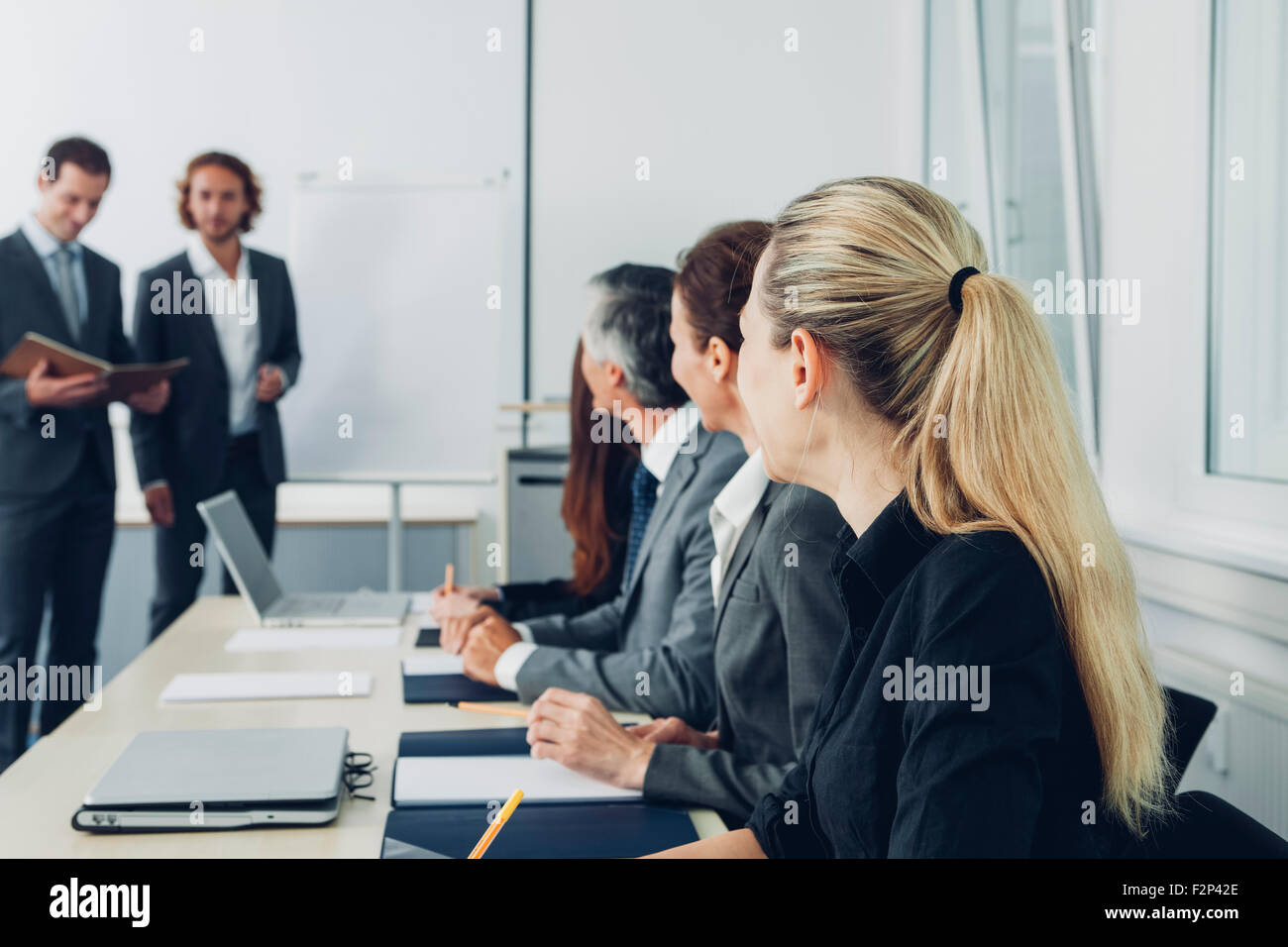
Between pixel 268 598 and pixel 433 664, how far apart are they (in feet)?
1.79

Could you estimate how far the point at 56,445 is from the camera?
2.68m

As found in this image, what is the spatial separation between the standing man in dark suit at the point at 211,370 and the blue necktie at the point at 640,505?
1.53 metres

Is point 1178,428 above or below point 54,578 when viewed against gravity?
above

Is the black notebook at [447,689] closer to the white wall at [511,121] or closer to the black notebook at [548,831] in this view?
the black notebook at [548,831]

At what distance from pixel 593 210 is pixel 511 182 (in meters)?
0.30

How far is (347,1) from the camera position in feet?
12.1

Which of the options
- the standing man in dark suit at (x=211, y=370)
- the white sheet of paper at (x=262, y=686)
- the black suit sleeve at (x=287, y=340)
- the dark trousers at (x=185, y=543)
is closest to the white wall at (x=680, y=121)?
the black suit sleeve at (x=287, y=340)

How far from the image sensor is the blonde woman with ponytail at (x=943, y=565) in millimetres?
709

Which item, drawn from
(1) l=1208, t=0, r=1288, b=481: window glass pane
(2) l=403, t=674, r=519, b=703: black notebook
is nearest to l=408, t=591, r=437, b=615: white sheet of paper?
(2) l=403, t=674, r=519, b=703: black notebook

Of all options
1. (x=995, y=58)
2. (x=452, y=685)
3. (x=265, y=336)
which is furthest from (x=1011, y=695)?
(x=265, y=336)

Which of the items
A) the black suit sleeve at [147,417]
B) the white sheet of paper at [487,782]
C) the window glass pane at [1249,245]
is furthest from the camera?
the black suit sleeve at [147,417]

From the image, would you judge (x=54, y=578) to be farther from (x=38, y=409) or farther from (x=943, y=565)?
(x=943, y=565)

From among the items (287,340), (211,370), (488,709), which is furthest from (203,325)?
(488,709)

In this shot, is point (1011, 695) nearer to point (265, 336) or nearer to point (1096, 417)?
point (1096, 417)
